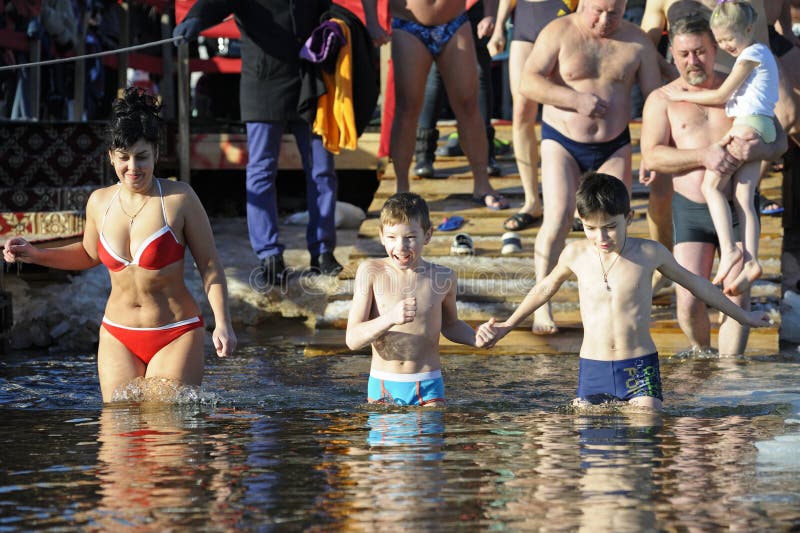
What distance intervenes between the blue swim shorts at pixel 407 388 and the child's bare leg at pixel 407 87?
3.79 m

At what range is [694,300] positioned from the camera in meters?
7.61

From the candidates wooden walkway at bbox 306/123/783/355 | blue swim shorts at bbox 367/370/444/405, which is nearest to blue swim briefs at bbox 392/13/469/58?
wooden walkway at bbox 306/123/783/355

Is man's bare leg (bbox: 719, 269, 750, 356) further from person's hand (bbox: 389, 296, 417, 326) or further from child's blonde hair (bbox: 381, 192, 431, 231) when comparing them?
person's hand (bbox: 389, 296, 417, 326)

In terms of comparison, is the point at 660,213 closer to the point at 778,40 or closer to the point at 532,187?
the point at 532,187

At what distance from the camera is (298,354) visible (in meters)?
8.27

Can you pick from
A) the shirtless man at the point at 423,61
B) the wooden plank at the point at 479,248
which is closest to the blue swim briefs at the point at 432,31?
the shirtless man at the point at 423,61

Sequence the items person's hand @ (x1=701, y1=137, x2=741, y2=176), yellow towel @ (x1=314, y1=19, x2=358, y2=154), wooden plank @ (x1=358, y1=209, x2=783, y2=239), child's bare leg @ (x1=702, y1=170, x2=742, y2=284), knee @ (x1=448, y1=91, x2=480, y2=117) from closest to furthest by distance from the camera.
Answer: child's bare leg @ (x1=702, y1=170, x2=742, y2=284) → person's hand @ (x1=701, y1=137, x2=741, y2=176) → yellow towel @ (x1=314, y1=19, x2=358, y2=154) → wooden plank @ (x1=358, y1=209, x2=783, y2=239) → knee @ (x1=448, y1=91, x2=480, y2=117)

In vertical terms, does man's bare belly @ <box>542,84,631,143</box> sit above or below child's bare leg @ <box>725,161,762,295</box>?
above

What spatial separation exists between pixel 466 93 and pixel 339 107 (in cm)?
108

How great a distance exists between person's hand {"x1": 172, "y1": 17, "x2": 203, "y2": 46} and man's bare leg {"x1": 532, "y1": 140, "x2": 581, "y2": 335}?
237 centimetres

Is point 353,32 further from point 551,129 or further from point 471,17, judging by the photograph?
point 471,17

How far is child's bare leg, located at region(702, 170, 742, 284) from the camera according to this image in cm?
699

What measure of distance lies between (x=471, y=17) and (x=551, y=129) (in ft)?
11.9

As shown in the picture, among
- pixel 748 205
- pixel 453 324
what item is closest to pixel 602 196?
pixel 453 324
